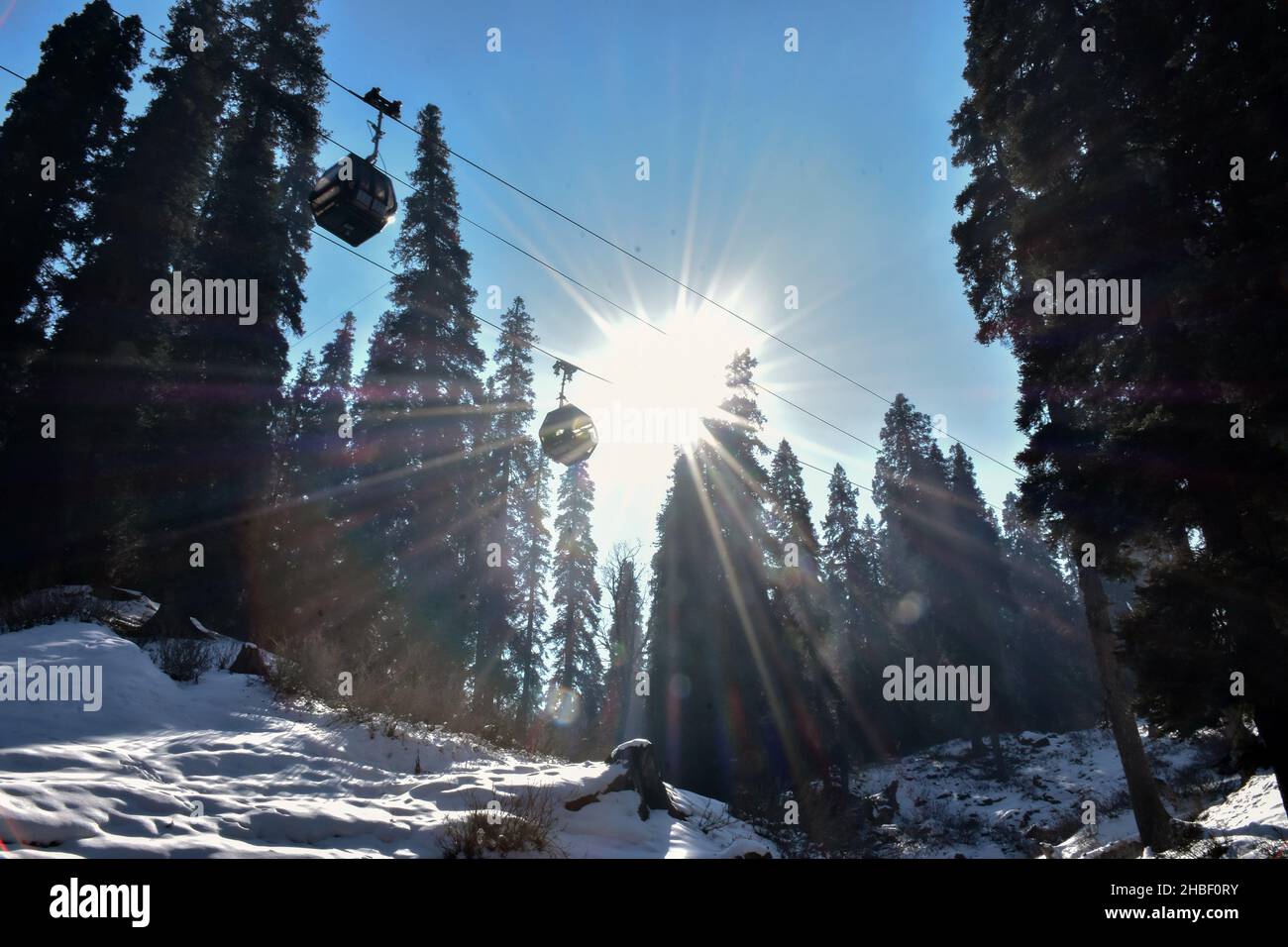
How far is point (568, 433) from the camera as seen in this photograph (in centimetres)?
1087

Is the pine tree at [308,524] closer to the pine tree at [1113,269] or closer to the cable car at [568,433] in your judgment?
the cable car at [568,433]

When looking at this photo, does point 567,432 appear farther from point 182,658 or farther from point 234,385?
point 234,385

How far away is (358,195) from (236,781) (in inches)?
271

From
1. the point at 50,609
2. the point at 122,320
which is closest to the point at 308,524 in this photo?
the point at 122,320

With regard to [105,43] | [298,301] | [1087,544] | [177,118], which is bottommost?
[1087,544]

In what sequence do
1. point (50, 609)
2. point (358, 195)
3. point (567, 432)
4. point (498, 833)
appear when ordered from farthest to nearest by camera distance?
point (50, 609) < point (567, 432) < point (358, 195) < point (498, 833)

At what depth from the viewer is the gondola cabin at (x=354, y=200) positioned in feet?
26.9

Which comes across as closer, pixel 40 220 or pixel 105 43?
pixel 40 220

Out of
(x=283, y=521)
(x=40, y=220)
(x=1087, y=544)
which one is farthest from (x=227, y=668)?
(x=40, y=220)

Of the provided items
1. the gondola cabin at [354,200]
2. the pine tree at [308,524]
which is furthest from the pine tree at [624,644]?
the gondola cabin at [354,200]
